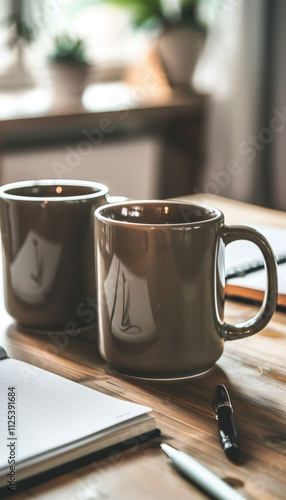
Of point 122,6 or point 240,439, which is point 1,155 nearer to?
point 122,6

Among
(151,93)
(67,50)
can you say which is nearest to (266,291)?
(67,50)

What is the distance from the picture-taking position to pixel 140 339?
0.57 metres

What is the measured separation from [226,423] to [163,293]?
13 cm

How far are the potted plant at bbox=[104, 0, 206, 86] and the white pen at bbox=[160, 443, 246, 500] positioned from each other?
2.45 metres

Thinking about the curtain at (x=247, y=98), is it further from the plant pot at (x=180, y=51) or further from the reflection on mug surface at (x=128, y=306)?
the reflection on mug surface at (x=128, y=306)

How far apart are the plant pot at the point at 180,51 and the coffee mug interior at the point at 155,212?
2.17 metres

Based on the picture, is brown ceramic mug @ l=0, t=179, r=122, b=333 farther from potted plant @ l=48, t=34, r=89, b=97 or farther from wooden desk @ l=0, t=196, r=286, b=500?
potted plant @ l=48, t=34, r=89, b=97

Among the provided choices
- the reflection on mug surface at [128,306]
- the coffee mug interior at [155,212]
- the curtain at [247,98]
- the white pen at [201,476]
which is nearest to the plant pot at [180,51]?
the curtain at [247,98]

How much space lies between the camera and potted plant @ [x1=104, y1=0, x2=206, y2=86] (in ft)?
8.77

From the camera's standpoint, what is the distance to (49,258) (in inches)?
26.9

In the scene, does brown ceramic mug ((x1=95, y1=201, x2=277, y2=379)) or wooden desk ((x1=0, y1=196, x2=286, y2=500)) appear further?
brown ceramic mug ((x1=95, y1=201, x2=277, y2=379))

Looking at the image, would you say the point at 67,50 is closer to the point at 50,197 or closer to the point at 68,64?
the point at 68,64

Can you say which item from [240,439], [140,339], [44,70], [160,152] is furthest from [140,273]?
[160,152]

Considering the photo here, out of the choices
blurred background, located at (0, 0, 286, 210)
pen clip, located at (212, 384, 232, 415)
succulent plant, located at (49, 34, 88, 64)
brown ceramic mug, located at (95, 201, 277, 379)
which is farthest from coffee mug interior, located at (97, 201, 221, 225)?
succulent plant, located at (49, 34, 88, 64)
